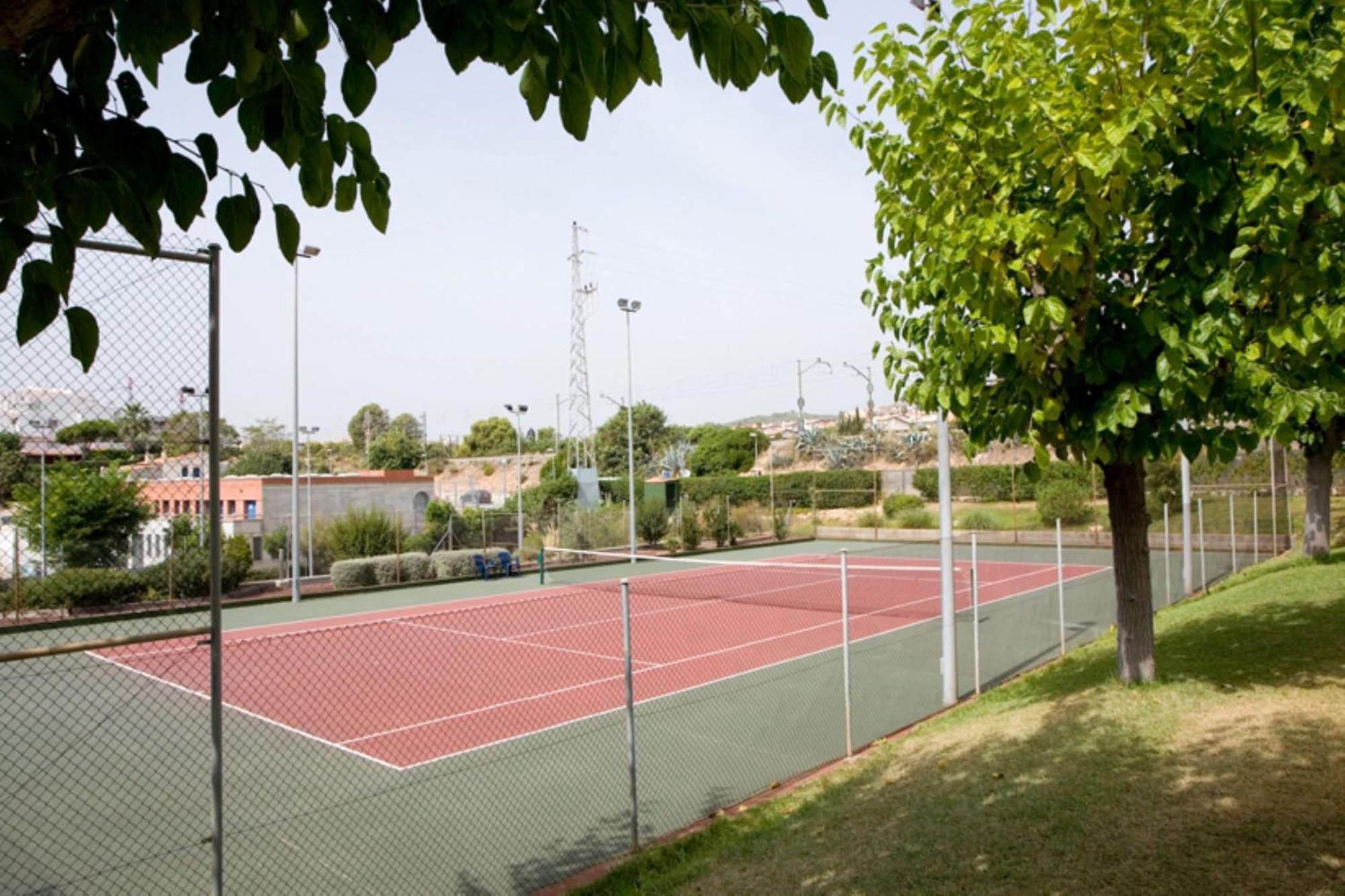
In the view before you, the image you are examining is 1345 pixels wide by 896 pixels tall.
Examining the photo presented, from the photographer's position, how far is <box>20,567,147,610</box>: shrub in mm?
5438

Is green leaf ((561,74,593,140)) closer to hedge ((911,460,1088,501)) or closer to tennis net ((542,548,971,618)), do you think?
tennis net ((542,548,971,618))

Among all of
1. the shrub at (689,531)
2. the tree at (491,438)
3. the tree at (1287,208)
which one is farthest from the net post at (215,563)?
the tree at (491,438)

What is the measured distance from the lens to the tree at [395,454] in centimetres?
9925

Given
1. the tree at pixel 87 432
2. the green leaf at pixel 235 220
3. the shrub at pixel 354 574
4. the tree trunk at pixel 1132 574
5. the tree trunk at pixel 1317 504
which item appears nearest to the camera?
the green leaf at pixel 235 220

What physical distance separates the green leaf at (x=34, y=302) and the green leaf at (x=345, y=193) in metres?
0.76

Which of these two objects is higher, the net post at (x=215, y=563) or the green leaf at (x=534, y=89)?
the green leaf at (x=534, y=89)

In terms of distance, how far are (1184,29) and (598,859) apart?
7165 millimetres

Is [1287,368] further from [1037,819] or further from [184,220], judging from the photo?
[184,220]

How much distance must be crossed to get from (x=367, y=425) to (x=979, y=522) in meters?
97.3

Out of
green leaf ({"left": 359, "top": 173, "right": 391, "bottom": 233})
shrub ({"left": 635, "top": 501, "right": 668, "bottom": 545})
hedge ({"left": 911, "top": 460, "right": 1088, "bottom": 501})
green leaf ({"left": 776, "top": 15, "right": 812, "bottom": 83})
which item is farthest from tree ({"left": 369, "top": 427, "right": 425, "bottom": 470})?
green leaf ({"left": 776, "top": 15, "right": 812, "bottom": 83})

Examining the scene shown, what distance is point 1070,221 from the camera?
248 inches

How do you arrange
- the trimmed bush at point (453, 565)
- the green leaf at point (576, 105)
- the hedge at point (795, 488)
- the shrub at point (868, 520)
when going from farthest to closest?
the hedge at point (795, 488) < the shrub at point (868, 520) < the trimmed bush at point (453, 565) < the green leaf at point (576, 105)

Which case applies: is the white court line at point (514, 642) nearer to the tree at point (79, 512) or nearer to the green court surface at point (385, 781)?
the green court surface at point (385, 781)

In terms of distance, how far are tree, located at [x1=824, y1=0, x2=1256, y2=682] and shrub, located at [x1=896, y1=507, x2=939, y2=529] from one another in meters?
34.6
